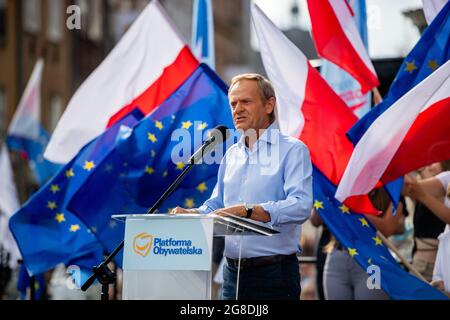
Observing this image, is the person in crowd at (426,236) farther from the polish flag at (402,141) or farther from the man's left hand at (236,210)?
the man's left hand at (236,210)

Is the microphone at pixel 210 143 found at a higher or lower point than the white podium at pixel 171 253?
higher

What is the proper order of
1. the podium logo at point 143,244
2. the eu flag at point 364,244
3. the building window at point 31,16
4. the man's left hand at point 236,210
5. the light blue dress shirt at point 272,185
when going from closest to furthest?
the podium logo at point 143,244, the man's left hand at point 236,210, the light blue dress shirt at point 272,185, the eu flag at point 364,244, the building window at point 31,16

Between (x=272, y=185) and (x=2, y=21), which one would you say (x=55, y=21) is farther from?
(x=272, y=185)

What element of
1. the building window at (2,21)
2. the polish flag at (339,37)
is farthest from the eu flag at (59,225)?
the building window at (2,21)

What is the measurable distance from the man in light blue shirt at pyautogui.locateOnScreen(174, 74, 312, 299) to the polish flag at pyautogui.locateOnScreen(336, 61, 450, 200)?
1528 mm

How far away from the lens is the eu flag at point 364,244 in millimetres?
7082

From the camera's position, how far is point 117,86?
10.5m

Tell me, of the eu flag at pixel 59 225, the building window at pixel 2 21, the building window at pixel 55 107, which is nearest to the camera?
the eu flag at pixel 59 225

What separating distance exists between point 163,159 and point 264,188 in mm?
3551

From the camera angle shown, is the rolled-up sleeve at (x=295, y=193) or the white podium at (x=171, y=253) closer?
the white podium at (x=171, y=253)

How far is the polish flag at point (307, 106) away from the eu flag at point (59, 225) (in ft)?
5.30

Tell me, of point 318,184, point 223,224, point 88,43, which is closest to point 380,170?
point 318,184

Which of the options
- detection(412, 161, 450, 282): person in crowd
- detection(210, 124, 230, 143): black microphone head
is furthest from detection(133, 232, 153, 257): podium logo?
detection(412, 161, 450, 282): person in crowd
